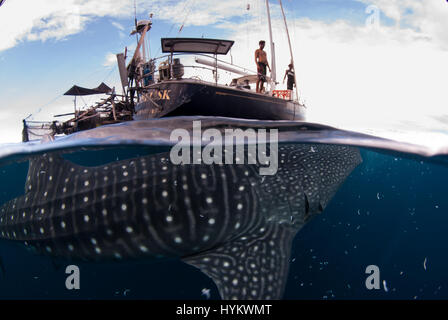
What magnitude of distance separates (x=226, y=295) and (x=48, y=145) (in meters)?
5.72

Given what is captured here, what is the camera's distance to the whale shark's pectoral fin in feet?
8.91

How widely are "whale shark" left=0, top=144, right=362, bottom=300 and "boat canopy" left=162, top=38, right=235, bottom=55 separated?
864 centimetres

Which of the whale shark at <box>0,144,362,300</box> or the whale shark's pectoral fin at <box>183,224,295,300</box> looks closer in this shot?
the whale shark's pectoral fin at <box>183,224,295,300</box>

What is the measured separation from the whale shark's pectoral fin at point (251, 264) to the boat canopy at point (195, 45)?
10.0 meters

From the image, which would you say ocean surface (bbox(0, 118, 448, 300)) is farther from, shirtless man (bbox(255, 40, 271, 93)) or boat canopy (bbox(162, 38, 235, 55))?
shirtless man (bbox(255, 40, 271, 93))

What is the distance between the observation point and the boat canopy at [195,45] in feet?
36.3

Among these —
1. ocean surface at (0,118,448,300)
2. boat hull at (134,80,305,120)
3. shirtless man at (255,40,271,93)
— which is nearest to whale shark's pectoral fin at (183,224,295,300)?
ocean surface at (0,118,448,300)

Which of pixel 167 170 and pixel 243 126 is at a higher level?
pixel 243 126

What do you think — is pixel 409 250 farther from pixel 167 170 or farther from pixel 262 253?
pixel 167 170

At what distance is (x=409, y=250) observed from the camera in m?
10.5

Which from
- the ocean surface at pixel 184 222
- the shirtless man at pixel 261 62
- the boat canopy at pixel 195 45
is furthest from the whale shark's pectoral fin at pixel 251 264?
the shirtless man at pixel 261 62

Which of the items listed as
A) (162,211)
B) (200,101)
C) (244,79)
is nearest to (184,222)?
(162,211)

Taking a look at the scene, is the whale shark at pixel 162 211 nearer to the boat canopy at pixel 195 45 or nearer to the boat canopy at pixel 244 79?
the boat canopy at pixel 195 45
